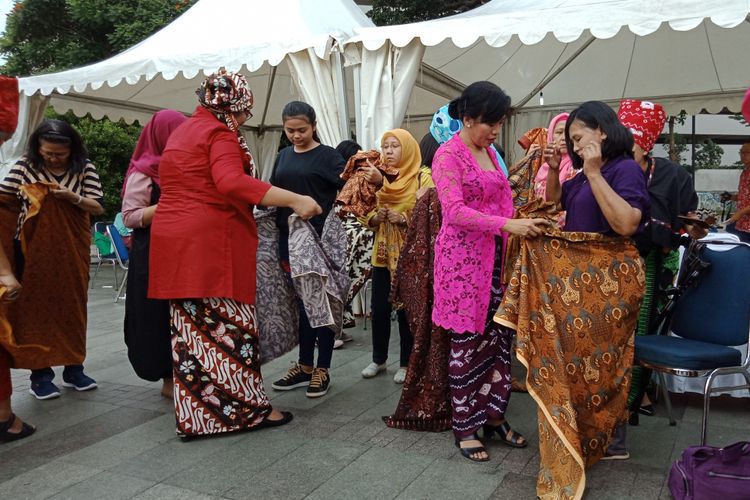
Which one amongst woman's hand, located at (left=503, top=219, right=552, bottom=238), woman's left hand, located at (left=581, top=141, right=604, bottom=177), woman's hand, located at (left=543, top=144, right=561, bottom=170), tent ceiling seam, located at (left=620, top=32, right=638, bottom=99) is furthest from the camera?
tent ceiling seam, located at (left=620, top=32, right=638, bottom=99)

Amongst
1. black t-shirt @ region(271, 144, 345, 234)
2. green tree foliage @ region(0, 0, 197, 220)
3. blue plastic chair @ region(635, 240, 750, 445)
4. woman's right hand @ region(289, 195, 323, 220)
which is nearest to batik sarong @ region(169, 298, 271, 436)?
woman's right hand @ region(289, 195, 323, 220)

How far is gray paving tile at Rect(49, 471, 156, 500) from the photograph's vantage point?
8.95 feet

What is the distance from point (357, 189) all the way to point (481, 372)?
1.33m

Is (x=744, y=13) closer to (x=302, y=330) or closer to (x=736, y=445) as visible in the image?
(x=736, y=445)

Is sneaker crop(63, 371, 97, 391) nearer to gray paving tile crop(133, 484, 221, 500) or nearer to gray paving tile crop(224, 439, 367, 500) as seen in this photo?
gray paving tile crop(133, 484, 221, 500)

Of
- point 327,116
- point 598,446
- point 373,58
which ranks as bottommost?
point 598,446

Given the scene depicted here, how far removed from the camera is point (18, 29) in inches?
510

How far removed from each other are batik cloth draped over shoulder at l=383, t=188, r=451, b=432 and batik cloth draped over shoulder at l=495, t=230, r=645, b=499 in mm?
724

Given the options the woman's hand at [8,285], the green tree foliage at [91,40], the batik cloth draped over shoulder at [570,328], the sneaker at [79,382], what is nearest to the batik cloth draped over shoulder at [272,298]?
the woman's hand at [8,285]

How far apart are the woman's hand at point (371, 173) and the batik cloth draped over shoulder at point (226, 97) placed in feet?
2.53

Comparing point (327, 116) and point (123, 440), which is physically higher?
point (327, 116)

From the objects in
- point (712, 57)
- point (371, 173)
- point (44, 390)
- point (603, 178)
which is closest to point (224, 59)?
point (371, 173)

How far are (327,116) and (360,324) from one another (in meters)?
2.05

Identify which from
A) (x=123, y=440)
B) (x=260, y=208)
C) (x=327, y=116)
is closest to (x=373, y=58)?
(x=327, y=116)
